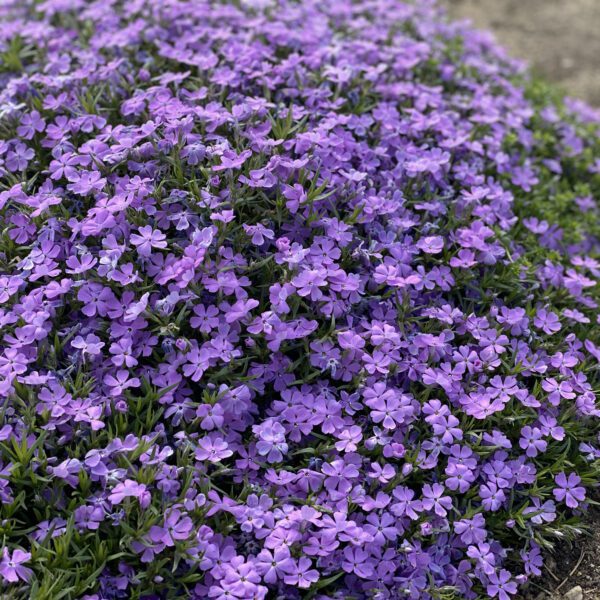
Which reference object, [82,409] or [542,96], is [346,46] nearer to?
[542,96]

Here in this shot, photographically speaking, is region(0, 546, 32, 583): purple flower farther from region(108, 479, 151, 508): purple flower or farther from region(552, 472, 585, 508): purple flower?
region(552, 472, 585, 508): purple flower

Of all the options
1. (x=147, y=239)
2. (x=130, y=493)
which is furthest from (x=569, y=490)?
(x=147, y=239)

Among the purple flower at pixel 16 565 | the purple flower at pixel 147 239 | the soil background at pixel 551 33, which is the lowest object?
the purple flower at pixel 16 565

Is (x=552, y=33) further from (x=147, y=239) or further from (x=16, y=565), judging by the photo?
(x=16, y=565)

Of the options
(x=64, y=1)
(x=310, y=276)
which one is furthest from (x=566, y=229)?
(x=64, y=1)

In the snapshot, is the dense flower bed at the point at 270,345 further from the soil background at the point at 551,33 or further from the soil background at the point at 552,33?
the soil background at the point at 552,33

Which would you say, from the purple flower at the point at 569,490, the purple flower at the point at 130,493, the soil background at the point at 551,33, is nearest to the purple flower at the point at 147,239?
the purple flower at the point at 130,493
